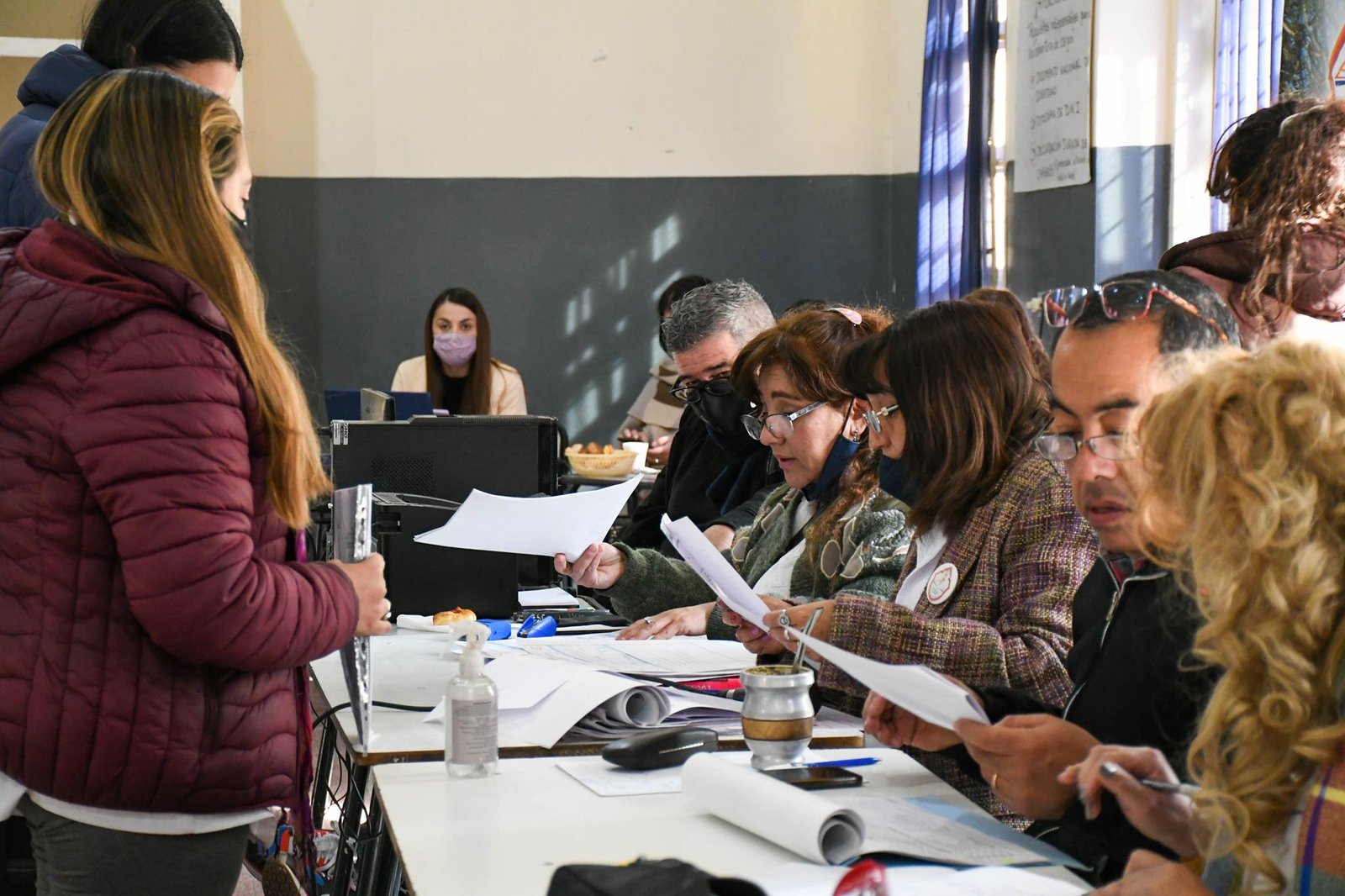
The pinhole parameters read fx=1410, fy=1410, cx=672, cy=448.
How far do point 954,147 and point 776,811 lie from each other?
5.13 m

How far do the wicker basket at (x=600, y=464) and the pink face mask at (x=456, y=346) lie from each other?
119 cm

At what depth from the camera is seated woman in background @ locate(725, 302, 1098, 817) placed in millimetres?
1666

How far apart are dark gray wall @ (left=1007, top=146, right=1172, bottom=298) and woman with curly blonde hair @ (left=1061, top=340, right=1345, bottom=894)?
12.6ft

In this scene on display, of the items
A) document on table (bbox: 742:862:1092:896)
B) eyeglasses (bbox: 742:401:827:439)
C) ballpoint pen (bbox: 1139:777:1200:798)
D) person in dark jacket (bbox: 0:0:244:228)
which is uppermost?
person in dark jacket (bbox: 0:0:244:228)

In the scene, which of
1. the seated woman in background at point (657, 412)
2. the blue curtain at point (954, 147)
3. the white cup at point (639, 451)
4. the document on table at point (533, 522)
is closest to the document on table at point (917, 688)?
the document on table at point (533, 522)

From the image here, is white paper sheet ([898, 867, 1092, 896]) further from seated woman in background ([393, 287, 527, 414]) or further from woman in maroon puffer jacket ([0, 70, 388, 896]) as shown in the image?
seated woman in background ([393, 287, 527, 414])

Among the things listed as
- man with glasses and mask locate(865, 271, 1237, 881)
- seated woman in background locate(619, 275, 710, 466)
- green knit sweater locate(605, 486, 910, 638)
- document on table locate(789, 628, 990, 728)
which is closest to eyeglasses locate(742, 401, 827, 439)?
green knit sweater locate(605, 486, 910, 638)

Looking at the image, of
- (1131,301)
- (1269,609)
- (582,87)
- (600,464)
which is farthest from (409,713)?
(582,87)

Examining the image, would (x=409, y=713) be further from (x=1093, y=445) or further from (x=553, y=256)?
(x=553, y=256)

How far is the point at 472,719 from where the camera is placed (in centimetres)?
154

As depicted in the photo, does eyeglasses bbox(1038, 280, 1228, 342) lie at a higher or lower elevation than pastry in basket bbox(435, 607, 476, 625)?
higher

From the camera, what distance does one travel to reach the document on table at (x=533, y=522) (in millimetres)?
2123

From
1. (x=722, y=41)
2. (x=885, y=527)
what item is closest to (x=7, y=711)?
(x=885, y=527)

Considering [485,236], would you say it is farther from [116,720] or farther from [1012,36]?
[116,720]
